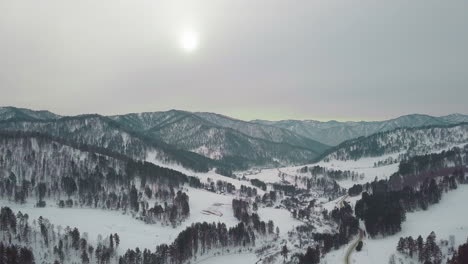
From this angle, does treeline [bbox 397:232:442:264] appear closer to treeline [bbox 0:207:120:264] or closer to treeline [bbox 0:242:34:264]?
treeline [bbox 0:207:120:264]

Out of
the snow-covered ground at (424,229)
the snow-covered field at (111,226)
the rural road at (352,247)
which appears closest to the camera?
the rural road at (352,247)

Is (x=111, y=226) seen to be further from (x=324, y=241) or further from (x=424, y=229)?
(x=424, y=229)

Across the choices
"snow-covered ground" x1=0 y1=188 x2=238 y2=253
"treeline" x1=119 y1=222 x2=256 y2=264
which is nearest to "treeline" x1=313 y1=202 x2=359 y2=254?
"treeline" x1=119 y1=222 x2=256 y2=264

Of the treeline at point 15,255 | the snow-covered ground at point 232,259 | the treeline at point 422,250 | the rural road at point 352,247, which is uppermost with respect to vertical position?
the treeline at point 15,255

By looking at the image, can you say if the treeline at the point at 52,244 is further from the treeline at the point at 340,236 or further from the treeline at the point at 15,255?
the treeline at the point at 340,236

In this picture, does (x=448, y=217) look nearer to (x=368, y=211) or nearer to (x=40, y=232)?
(x=368, y=211)

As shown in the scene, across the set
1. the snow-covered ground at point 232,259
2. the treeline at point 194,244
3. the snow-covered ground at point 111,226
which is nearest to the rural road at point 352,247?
the snow-covered ground at point 232,259
